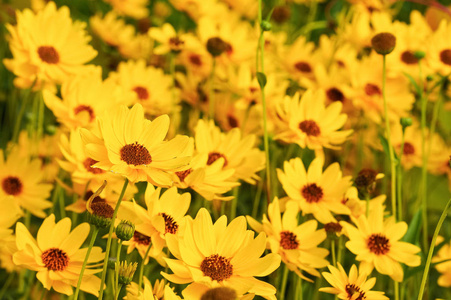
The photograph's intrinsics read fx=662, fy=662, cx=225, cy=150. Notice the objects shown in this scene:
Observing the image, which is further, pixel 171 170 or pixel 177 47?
pixel 177 47

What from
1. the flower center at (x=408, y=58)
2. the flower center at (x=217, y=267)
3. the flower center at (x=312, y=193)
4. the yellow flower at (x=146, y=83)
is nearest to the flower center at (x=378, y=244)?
the flower center at (x=312, y=193)

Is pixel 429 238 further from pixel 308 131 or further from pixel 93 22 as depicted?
pixel 93 22

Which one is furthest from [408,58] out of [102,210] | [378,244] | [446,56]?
[102,210]

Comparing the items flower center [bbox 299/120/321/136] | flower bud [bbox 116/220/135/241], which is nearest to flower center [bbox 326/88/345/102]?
flower center [bbox 299/120/321/136]

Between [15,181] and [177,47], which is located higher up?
[177,47]

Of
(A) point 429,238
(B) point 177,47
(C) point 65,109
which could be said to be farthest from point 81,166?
(A) point 429,238

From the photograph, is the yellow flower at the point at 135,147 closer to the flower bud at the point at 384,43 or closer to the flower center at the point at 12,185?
the flower center at the point at 12,185
